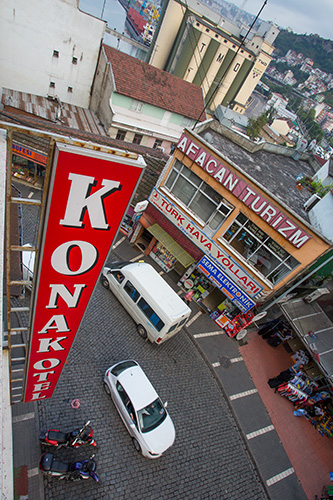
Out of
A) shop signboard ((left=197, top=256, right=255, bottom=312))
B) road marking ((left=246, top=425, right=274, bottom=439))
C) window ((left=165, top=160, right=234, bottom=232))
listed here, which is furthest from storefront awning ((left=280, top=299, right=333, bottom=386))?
window ((left=165, top=160, right=234, bottom=232))

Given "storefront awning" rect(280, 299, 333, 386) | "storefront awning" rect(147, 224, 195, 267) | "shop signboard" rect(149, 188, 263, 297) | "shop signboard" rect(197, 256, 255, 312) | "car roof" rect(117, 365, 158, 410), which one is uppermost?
"shop signboard" rect(149, 188, 263, 297)

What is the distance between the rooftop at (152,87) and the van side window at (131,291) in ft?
55.9

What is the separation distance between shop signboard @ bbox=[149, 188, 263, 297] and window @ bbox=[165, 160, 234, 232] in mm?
615

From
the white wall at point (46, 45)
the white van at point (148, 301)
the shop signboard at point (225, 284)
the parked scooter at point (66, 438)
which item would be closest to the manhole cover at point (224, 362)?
the shop signboard at point (225, 284)

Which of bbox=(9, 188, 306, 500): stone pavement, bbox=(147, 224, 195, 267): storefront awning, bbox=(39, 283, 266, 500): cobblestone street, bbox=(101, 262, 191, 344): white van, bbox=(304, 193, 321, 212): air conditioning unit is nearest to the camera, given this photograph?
bbox=(9, 188, 306, 500): stone pavement

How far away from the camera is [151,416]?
29.1ft

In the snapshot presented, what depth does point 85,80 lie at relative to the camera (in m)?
23.8

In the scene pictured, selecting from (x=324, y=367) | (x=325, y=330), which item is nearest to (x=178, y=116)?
(x=325, y=330)

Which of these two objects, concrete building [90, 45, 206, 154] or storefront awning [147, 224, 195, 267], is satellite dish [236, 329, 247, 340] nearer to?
storefront awning [147, 224, 195, 267]

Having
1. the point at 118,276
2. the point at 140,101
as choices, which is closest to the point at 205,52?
the point at 140,101

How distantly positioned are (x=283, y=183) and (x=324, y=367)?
1005 centimetres

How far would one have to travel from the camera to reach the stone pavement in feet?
26.1

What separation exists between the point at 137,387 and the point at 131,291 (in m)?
4.20

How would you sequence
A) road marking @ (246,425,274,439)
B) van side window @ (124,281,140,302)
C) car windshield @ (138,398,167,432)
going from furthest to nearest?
van side window @ (124,281,140,302) → road marking @ (246,425,274,439) → car windshield @ (138,398,167,432)
